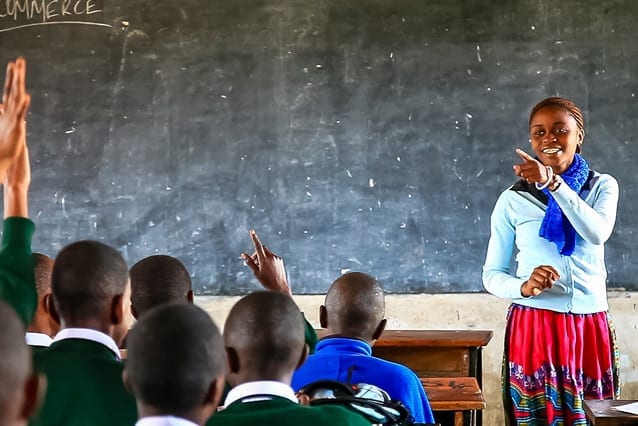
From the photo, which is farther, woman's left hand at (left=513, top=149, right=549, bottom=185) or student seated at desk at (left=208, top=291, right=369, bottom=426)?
woman's left hand at (left=513, top=149, right=549, bottom=185)

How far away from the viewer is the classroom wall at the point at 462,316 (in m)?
4.86

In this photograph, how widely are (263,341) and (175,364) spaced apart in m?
0.39

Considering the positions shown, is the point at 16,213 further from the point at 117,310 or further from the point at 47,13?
the point at 47,13

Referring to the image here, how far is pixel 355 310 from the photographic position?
2.52 metres

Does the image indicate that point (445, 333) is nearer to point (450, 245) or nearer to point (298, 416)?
point (450, 245)

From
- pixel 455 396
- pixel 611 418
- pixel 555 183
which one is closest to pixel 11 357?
pixel 611 418

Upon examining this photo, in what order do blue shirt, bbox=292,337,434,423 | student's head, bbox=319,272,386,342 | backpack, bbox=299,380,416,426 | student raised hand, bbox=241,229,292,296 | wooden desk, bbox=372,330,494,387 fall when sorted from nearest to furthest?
backpack, bbox=299,380,416,426 < blue shirt, bbox=292,337,434,423 < student raised hand, bbox=241,229,292,296 < student's head, bbox=319,272,386,342 < wooden desk, bbox=372,330,494,387

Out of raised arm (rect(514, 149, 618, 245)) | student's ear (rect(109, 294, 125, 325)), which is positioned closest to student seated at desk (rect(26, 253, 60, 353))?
student's ear (rect(109, 294, 125, 325))

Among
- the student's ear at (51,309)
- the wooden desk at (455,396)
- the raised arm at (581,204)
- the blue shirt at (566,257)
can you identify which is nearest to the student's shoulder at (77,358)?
the student's ear at (51,309)

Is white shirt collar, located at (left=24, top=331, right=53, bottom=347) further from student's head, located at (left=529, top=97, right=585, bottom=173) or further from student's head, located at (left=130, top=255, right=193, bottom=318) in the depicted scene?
student's head, located at (left=529, top=97, right=585, bottom=173)

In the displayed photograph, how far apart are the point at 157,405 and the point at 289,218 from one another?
352 centimetres

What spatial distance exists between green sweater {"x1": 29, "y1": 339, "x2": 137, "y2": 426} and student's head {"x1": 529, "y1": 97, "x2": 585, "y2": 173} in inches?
75.9

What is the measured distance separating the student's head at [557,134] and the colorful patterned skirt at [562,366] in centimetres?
52

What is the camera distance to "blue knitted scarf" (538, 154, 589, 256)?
10.6 ft
